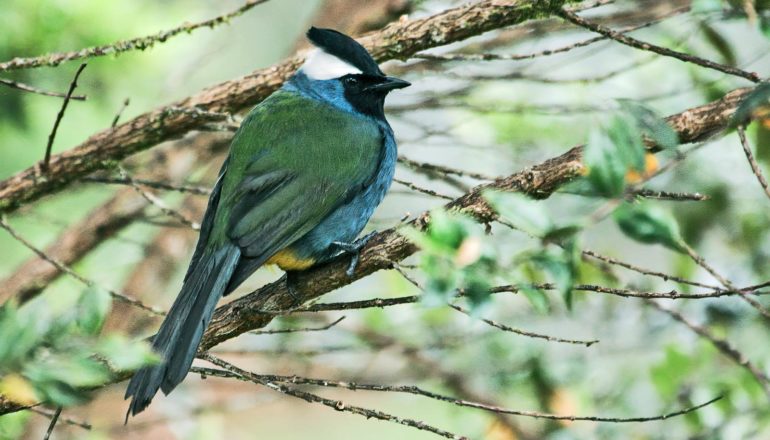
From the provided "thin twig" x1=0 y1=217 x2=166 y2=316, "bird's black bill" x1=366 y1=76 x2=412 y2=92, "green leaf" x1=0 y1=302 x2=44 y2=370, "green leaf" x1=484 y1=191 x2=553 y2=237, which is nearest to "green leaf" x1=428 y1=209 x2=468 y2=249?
"green leaf" x1=484 y1=191 x2=553 y2=237

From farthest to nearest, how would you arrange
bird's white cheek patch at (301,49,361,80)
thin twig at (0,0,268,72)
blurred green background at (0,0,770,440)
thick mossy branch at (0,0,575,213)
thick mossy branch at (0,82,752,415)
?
blurred green background at (0,0,770,440)
bird's white cheek patch at (301,49,361,80)
thick mossy branch at (0,0,575,213)
thin twig at (0,0,268,72)
thick mossy branch at (0,82,752,415)

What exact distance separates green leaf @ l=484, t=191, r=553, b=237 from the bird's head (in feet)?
7.27

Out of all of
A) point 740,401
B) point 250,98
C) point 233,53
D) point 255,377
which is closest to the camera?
point 255,377

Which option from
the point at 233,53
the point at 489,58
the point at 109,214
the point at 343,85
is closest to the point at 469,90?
the point at 343,85

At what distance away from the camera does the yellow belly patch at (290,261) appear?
3295 millimetres

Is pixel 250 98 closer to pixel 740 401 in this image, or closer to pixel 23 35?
pixel 23 35

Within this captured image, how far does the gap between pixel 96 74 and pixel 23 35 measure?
0.72 meters

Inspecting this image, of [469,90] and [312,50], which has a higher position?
[312,50]

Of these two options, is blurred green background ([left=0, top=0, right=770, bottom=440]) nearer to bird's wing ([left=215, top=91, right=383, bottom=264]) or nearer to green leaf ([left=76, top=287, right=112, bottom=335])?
bird's wing ([left=215, top=91, right=383, bottom=264])

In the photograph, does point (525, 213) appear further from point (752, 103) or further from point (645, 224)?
point (752, 103)

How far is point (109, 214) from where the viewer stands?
4.64 m

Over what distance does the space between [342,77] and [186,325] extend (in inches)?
60.9

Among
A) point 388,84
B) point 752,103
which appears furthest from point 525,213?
point 388,84

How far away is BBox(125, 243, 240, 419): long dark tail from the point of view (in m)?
2.47
